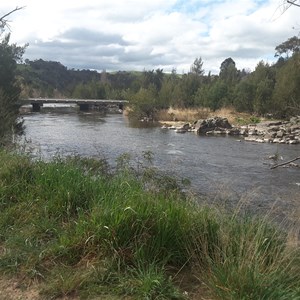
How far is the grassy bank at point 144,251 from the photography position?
3516 mm

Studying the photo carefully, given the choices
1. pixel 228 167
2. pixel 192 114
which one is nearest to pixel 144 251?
pixel 228 167

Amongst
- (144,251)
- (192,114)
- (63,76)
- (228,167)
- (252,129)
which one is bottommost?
(252,129)

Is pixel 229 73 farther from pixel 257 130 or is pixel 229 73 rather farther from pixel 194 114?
pixel 257 130

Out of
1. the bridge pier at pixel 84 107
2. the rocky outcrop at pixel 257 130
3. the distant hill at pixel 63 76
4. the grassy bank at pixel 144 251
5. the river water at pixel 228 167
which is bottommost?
the bridge pier at pixel 84 107

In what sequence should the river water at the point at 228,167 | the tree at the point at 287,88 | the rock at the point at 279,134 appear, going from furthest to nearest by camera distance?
the tree at the point at 287,88 < the rock at the point at 279,134 < the river water at the point at 228,167

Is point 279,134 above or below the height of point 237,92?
below

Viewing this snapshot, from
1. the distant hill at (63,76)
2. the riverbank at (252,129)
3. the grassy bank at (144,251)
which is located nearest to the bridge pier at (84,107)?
the riverbank at (252,129)

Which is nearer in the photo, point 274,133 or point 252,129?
point 274,133

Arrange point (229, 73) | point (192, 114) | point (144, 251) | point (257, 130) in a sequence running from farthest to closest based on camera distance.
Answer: point (229, 73), point (192, 114), point (257, 130), point (144, 251)

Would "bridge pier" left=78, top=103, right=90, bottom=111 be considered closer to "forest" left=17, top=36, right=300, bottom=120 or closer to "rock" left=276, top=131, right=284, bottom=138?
"forest" left=17, top=36, right=300, bottom=120

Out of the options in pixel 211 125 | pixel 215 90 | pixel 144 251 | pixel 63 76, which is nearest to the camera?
pixel 144 251

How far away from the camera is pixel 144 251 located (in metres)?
4.04

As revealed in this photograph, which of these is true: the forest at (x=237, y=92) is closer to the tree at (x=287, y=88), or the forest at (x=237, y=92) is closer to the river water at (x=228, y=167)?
the tree at (x=287, y=88)

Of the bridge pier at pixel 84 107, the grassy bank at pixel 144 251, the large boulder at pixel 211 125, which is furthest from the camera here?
the bridge pier at pixel 84 107
